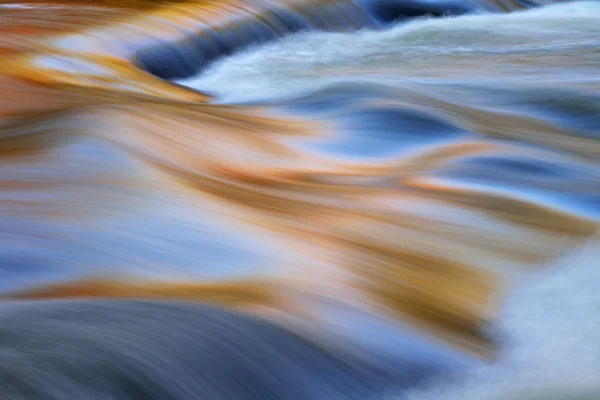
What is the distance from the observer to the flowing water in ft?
7.26

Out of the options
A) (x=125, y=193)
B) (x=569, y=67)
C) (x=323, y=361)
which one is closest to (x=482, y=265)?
(x=323, y=361)

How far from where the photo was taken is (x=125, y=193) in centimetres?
317

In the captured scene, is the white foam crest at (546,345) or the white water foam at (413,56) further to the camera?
the white water foam at (413,56)

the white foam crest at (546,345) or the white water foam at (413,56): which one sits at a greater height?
the white water foam at (413,56)

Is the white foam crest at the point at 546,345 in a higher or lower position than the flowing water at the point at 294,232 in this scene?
lower

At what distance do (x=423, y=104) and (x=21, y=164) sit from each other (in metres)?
2.07

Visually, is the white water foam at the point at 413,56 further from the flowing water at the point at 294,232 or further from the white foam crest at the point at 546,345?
the white foam crest at the point at 546,345

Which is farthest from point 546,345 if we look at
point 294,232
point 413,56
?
point 413,56

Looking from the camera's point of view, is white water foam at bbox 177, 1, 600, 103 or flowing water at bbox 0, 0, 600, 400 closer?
flowing water at bbox 0, 0, 600, 400

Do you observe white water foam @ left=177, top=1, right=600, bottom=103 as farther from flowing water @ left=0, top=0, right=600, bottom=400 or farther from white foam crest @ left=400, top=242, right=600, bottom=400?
white foam crest @ left=400, top=242, right=600, bottom=400

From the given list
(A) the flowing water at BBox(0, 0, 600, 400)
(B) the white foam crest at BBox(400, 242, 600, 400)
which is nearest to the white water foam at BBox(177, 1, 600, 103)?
(A) the flowing water at BBox(0, 0, 600, 400)

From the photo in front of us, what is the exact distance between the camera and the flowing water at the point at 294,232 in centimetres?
221

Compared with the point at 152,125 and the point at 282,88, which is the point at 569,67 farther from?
the point at 152,125

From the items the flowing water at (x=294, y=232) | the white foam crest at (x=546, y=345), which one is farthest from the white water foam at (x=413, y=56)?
the white foam crest at (x=546, y=345)
